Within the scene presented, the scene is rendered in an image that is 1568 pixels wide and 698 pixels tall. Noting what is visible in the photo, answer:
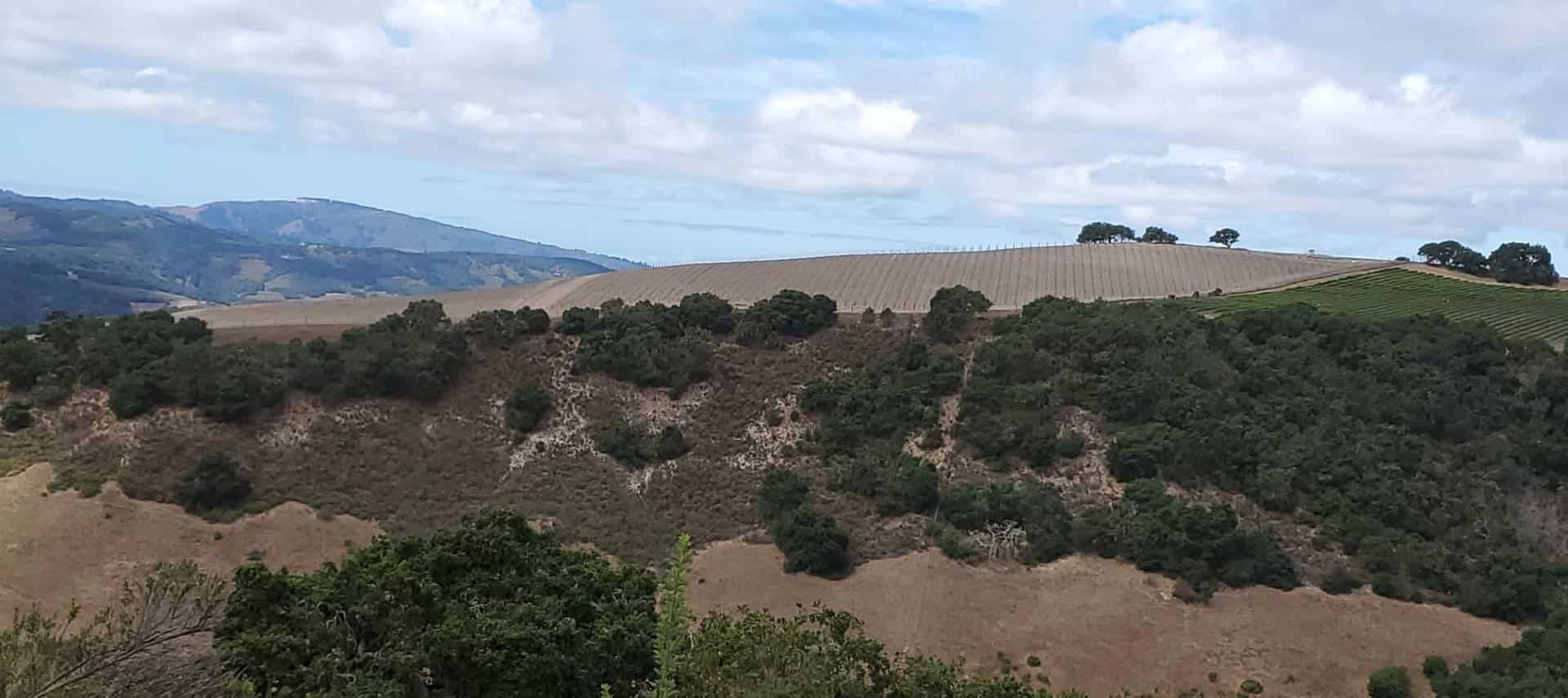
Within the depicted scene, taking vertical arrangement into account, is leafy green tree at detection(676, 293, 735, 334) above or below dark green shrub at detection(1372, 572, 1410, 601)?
above

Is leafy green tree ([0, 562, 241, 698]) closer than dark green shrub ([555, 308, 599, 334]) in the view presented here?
Yes

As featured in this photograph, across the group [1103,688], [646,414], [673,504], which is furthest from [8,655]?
[646,414]

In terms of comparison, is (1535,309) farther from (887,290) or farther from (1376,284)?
(887,290)

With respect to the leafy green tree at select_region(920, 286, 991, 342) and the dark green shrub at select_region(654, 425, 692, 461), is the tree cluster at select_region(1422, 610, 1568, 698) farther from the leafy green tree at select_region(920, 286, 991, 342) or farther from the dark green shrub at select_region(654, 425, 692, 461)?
the dark green shrub at select_region(654, 425, 692, 461)

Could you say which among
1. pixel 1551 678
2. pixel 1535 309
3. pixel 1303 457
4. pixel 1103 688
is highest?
pixel 1535 309

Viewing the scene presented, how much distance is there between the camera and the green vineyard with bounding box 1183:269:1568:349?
4766 centimetres

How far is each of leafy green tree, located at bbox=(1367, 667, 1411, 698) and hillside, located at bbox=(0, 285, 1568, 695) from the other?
74 centimetres

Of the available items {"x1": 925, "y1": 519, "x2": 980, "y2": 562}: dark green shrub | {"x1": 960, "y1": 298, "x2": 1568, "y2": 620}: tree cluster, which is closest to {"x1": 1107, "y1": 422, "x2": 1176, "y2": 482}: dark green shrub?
{"x1": 960, "y1": 298, "x2": 1568, "y2": 620}: tree cluster

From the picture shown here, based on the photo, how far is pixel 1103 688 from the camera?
1012 inches

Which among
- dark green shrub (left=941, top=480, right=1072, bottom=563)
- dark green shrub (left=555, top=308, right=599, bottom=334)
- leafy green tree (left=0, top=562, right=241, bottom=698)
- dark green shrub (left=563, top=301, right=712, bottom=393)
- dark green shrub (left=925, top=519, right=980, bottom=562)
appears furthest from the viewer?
dark green shrub (left=555, top=308, right=599, bottom=334)

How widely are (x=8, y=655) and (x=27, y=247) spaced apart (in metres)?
184

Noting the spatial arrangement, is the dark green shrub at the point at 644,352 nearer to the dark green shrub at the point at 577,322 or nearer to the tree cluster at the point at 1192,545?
the dark green shrub at the point at 577,322

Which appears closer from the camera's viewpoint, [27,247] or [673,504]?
[673,504]

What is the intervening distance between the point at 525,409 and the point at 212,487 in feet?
32.7
